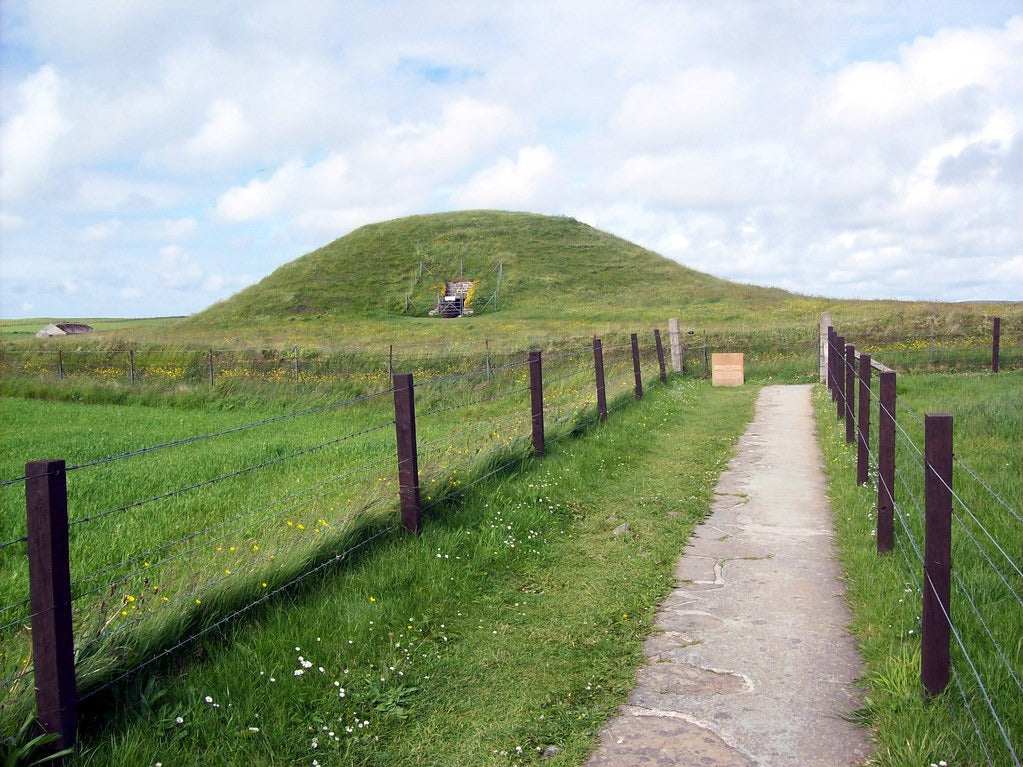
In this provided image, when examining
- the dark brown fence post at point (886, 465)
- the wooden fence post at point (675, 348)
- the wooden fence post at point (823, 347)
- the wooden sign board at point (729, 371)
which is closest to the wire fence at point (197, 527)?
the dark brown fence post at point (886, 465)

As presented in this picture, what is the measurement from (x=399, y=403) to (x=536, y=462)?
3.05 metres

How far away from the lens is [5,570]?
669 centimetres

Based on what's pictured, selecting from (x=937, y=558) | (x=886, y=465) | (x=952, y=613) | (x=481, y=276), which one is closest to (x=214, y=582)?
(x=937, y=558)

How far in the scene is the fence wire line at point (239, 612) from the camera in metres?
3.85

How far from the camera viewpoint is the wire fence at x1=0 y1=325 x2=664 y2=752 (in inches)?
155

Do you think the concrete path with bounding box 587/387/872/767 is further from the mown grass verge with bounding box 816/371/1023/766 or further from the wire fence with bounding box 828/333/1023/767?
Answer: the wire fence with bounding box 828/333/1023/767

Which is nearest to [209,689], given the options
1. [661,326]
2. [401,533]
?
[401,533]

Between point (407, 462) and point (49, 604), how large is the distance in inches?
126

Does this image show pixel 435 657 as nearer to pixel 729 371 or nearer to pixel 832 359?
pixel 832 359

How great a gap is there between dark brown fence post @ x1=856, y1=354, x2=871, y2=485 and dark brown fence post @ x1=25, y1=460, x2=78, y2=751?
716cm

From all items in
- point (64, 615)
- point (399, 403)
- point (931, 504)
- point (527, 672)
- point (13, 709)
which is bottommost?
point (527, 672)

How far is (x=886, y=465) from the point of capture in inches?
245

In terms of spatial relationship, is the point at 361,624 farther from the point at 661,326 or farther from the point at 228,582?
the point at 661,326

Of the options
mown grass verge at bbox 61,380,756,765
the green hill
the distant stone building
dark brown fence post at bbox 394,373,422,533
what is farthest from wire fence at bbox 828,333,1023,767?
the distant stone building
